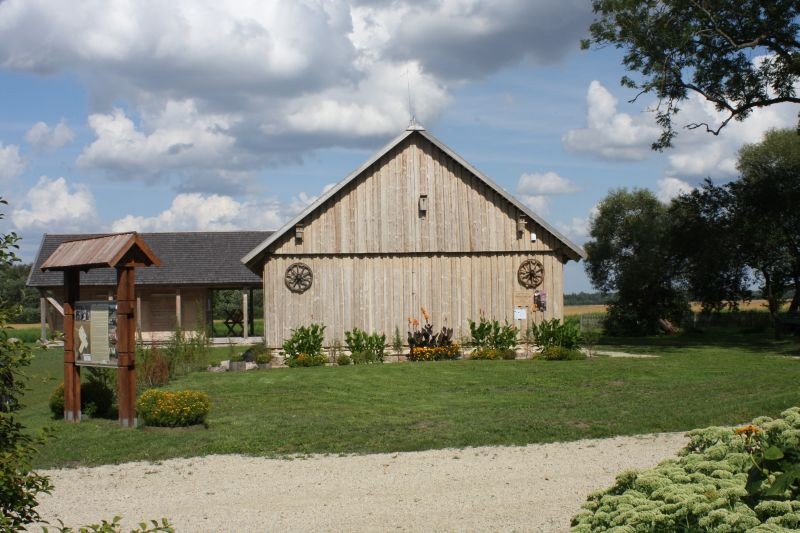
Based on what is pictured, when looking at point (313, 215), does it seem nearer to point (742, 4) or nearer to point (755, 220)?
point (742, 4)

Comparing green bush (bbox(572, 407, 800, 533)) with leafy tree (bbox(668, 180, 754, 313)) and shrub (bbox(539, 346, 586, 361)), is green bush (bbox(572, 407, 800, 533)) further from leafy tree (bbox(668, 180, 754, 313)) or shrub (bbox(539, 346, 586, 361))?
leafy tree (bbox(668, 180, 754, 313))

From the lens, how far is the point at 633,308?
145ft

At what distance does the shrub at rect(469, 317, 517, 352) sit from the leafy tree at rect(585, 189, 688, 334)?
1517 centimetres

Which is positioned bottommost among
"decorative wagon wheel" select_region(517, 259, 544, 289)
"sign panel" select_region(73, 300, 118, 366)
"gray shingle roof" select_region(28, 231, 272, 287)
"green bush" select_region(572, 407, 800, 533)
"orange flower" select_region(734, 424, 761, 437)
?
"green bush" select_region(572, 407, 800, 533)

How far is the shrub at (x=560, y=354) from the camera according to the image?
2360 cm

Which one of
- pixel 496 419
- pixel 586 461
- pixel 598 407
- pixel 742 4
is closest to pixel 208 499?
pixel 586 461

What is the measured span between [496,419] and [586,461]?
2.99 m

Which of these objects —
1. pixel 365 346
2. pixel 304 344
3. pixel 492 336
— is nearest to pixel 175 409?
pixel 304 344

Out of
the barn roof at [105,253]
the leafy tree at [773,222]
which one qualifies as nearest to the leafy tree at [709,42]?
the leafy tree at [773,222]

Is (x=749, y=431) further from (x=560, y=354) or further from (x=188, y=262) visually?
(x=188, y=262)

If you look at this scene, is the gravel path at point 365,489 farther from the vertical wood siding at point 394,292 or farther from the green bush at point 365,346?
the vertical wood siding at point 394,292

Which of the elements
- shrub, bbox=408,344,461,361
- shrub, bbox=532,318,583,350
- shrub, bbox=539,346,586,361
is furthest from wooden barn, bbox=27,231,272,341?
shrub, bbox=539,346,586,361

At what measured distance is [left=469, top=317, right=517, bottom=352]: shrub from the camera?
25.1 metres

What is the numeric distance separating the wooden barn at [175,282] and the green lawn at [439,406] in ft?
54.4
